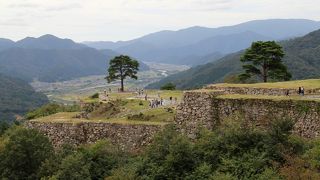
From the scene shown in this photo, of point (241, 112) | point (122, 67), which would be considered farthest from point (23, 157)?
point (122, 67)

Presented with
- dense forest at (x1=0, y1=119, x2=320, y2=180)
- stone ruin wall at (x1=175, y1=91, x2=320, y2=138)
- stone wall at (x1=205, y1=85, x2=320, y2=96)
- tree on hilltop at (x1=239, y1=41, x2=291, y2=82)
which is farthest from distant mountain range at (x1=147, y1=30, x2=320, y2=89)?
dense forest at (x1=0, y1=119, x2=320, y2=180)

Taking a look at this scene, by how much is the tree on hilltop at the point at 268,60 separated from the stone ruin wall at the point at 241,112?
14.7 m

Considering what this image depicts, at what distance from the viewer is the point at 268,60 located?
3391cm

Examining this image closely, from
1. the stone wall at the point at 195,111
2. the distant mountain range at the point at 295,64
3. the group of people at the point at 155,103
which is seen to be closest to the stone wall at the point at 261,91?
the stone wall at the point at 195,111

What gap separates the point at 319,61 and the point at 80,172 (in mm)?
79936

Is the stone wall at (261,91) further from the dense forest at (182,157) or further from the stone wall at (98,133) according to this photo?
the stone wall at (98,133)

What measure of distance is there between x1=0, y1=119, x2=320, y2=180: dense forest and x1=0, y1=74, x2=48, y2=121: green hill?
287 feet

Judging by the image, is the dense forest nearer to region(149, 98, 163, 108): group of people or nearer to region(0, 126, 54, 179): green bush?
region(0, 126, 54, 179): green bush

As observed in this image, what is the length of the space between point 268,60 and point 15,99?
11311 centimetres

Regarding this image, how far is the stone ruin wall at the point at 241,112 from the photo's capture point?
17859 millimetres

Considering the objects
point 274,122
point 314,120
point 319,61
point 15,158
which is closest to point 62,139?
point 15,158

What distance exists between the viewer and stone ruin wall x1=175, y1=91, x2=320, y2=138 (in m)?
17.9

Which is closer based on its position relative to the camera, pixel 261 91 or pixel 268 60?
pixel 261 91

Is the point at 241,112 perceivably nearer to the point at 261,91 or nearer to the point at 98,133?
the point at 261,91
